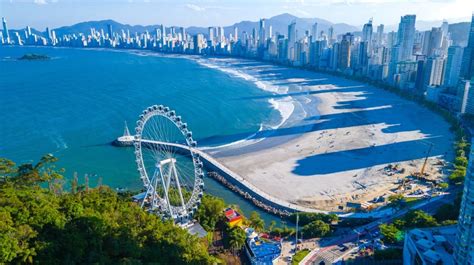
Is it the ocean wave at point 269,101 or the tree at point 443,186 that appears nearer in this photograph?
the tree at point 443,186

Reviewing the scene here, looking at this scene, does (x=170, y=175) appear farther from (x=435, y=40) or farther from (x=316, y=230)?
(x=435, y=40)

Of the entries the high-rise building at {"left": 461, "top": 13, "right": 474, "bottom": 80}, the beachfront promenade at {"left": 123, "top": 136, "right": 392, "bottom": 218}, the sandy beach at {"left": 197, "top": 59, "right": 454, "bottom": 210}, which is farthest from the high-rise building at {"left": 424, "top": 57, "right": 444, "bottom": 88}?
the beachfront promenade at {"left": 123, "top": 136, "right": 392, "bottom": 218}

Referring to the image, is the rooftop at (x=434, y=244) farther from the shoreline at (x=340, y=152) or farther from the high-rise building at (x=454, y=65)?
the high-rise building at (x=454, y=65)

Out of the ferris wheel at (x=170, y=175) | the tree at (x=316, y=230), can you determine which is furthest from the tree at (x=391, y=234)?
the ferris wheel at (x=170, y=175)

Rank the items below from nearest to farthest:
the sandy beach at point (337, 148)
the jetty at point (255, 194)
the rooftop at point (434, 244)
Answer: the rooftop at point (434, 244)
the jetty at point (255, 194)
the sandy beach at point (337, 148)

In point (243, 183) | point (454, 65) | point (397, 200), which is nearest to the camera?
point (397, 200)

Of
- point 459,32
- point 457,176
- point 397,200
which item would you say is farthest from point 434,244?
point 459,32

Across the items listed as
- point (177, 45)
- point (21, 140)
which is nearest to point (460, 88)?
point (21, 140)
